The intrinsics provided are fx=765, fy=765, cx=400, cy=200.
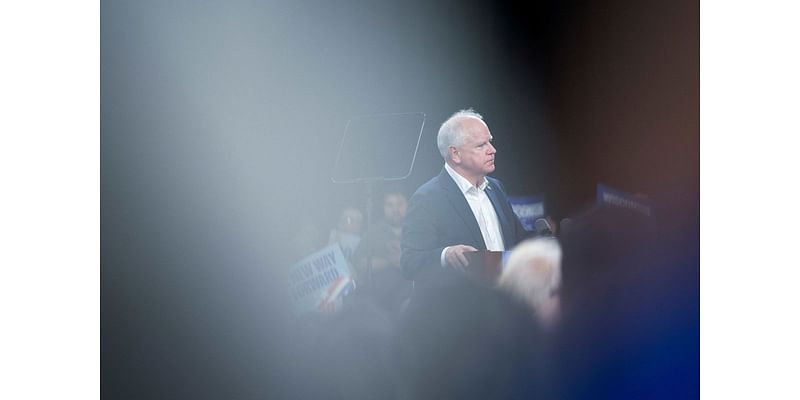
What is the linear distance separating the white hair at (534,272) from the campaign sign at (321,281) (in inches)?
29.6

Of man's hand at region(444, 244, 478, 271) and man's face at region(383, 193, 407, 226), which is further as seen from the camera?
man's face at region(383, 193, 407, 226)

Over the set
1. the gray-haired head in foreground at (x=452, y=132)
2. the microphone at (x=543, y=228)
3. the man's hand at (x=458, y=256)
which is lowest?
the man's hand at (x=458, y=256)

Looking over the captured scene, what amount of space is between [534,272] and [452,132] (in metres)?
0.73

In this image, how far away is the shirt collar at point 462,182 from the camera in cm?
343

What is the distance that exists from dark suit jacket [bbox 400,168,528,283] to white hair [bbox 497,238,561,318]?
6 centimetres

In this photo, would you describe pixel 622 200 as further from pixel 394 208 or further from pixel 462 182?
pixel 394 208

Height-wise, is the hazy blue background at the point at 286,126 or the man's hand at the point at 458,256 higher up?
the hazy blue background at the point at 286,126

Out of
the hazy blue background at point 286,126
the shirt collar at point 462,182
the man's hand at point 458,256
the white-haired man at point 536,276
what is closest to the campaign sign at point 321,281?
the hazy blue background at point 286,126

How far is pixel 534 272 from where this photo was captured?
338 cm

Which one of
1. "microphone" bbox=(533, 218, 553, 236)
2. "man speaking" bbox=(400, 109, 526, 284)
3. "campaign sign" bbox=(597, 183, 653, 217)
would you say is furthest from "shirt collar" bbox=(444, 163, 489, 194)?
"campaign sign" bbox=(597, 183, 653, 217)

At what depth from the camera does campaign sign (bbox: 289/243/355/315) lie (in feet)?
11.9

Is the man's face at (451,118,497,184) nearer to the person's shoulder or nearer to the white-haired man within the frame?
the person's shoulder

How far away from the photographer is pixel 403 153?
11.6ft

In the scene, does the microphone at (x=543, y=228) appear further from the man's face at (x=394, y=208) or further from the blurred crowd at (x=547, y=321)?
the man's face at (x=394, y=208)
